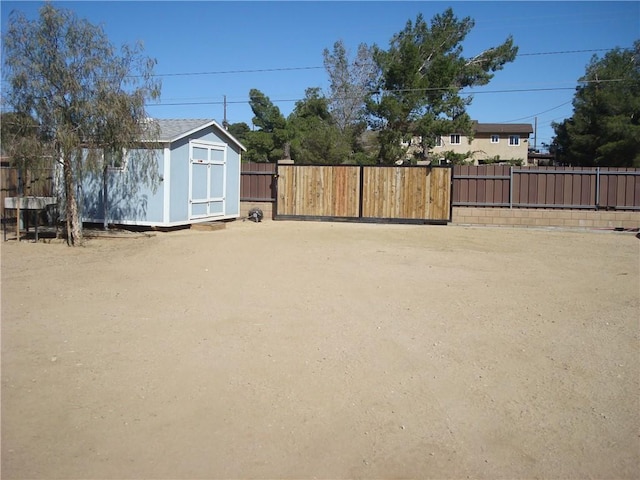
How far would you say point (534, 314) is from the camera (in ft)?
25.8

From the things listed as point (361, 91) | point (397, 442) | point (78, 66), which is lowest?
point (397, 442)

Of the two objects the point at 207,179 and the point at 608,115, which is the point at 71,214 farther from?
the point at 608,115

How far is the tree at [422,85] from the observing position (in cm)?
3198

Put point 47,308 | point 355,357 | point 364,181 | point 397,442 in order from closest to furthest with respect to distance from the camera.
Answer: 1. point 397,442
2. point 355,357
3. point 47,308
4. point 364,181

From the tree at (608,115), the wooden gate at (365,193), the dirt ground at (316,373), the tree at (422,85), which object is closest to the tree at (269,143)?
the tree at (422,85)

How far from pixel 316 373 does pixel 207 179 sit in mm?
14114

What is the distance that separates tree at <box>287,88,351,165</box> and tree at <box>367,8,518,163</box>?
7.82ft

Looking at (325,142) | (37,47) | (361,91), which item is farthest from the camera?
(361,91)

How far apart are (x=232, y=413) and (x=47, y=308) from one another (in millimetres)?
3993

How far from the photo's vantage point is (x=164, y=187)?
1670 centimetres

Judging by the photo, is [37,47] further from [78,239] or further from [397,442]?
[397,442]

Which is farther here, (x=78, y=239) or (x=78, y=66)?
(x=78, y=239)

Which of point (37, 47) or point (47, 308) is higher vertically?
point (37, 47)

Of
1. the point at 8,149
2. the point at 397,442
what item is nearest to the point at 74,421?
the point at 397,442
